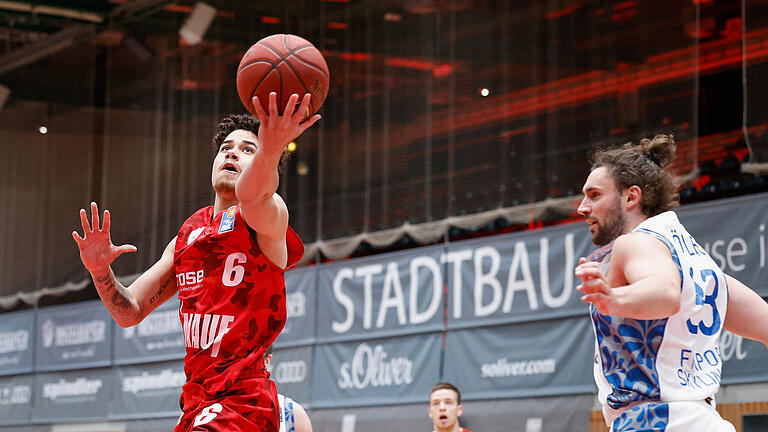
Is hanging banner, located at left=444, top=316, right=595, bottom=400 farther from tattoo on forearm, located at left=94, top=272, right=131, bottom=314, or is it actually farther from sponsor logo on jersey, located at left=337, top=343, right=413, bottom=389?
tattoo on forearm, located at left=94, top=272, right=131, bottom=314

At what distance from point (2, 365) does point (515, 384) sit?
27.7 ft

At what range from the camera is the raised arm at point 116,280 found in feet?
12.8

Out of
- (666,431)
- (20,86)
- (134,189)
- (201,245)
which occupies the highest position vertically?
(20,86)

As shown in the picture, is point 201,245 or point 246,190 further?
point 201,245

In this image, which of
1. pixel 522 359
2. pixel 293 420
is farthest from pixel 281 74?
pixel 522 359

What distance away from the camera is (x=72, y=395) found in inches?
525

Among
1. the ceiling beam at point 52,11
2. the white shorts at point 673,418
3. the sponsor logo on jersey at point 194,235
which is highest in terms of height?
the ceiling beam at point 52,11

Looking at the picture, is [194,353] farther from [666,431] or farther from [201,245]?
[666,431]

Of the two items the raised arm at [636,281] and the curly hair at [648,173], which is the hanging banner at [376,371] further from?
the raised arm at [636,281]

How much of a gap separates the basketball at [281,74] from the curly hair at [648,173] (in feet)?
3.43

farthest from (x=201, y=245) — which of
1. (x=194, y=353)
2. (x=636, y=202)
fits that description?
(x=636, y=202)

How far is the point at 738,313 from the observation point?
3.53 m

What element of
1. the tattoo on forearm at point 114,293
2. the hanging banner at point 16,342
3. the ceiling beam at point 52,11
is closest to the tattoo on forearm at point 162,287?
the tattoo on forearm at point 114,293

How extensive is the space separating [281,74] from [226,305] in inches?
32.8
